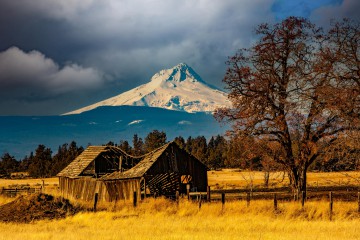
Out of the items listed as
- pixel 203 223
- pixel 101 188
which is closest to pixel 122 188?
pixel 101 188

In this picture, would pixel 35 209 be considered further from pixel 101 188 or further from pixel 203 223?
pixel 101 188

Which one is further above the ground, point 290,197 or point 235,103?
point 235,103

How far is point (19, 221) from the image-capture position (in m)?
24.8

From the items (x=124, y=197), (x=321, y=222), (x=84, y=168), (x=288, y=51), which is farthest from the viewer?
(x=84, y=168)

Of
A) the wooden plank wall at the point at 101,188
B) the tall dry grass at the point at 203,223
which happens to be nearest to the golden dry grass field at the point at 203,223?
the tall dry grass at the point at 203,223

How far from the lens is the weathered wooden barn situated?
3741 centimetres

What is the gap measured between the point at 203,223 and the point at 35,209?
1075cm

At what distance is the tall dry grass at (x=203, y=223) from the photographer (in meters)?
18.4

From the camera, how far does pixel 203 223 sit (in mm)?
21562

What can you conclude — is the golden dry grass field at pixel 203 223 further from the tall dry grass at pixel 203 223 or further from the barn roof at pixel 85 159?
the barn roof at pixel 85 159

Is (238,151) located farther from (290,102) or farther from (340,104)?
(340,104)

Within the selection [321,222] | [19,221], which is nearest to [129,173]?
[19,221]

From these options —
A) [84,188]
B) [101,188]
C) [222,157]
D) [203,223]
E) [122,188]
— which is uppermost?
[222,157]

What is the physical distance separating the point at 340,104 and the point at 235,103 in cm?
651
